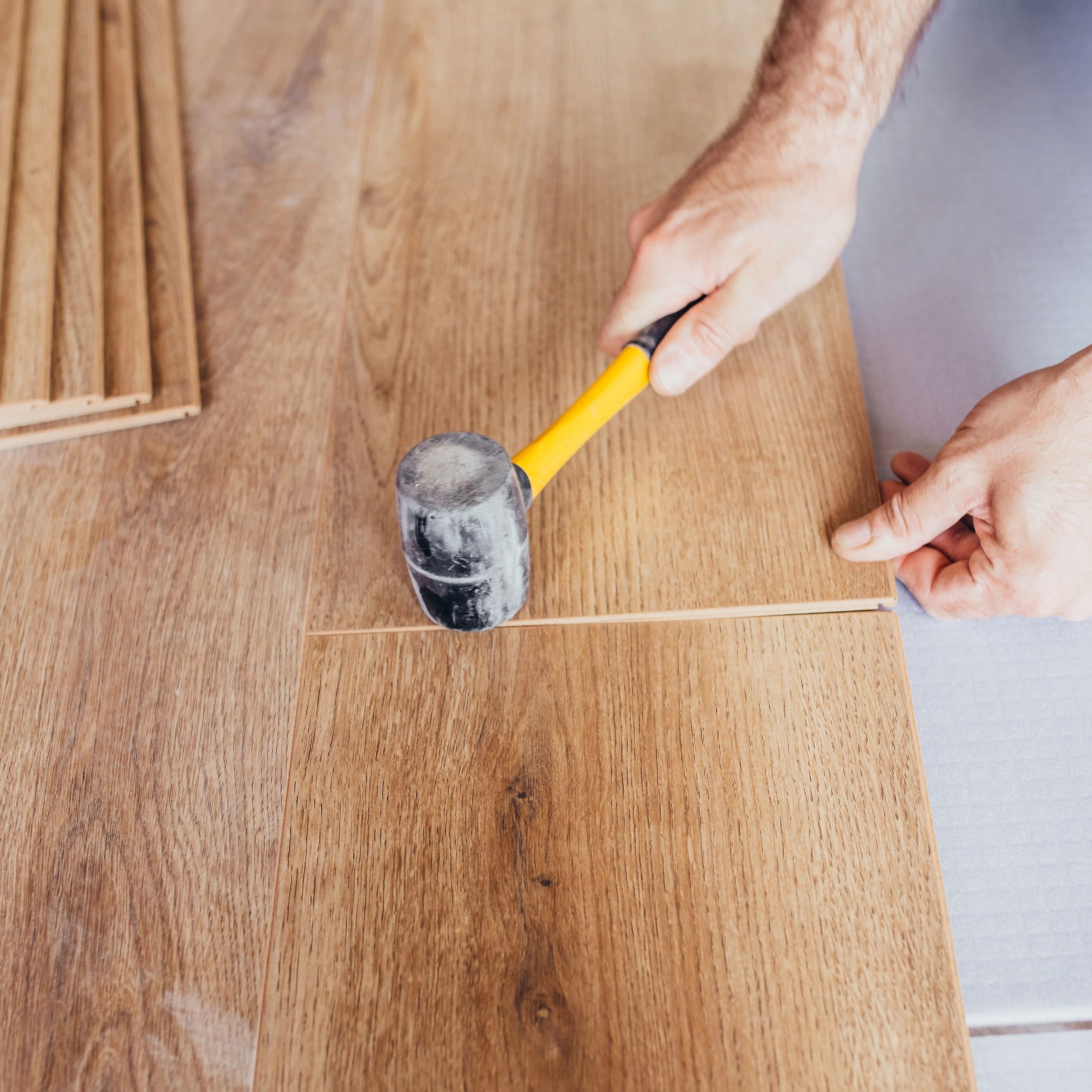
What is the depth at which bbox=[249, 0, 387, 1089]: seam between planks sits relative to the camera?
0.72 metres

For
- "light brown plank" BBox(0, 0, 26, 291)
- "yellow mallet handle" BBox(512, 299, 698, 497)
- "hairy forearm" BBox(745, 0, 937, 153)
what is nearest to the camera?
"yellow mallet handle" BBox(512, 299, 698, 497)

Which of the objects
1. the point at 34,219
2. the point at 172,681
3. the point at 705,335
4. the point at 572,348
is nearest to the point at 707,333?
the point at 705,335

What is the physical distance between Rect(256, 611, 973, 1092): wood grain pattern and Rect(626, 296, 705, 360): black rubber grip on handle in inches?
12.4

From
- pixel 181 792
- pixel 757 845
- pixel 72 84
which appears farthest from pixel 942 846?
pixel 72 84

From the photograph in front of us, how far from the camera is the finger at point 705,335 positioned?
0.92 metres

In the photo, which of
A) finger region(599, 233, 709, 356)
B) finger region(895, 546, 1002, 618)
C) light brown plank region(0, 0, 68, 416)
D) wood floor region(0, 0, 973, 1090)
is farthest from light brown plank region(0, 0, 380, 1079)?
finger region(895, 546, 1002, 618)

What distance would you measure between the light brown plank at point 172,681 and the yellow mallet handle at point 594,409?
0.31 metres

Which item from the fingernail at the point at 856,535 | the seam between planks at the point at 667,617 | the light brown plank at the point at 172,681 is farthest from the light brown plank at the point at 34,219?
the fingernail at the point at 856,535

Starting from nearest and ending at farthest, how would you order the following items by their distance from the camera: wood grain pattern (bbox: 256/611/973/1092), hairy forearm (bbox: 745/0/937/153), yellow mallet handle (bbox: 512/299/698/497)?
wood grain pattern (bbox: 256/611/973/1092) < yellow mallet handle (bbox: 512/299/698/497) < hairy forearm (bbox: 745/0/937/153)

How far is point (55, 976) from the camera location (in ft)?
2.39

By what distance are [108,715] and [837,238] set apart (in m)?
0.99

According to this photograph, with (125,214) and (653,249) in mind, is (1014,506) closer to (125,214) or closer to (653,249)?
(653,249)

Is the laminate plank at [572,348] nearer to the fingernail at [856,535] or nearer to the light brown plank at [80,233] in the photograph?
the fingernail at [856,535]

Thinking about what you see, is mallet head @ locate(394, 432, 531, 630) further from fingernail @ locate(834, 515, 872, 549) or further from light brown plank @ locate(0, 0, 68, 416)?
light brown plank @ locate(0, 0, 68, 416)
